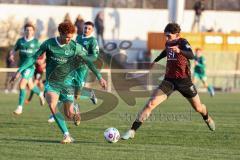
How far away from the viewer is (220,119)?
691 inches

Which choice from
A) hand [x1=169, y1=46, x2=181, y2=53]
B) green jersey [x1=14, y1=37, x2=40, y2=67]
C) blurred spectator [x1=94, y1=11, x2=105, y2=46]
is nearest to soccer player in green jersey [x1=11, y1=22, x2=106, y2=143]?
hand [x1=169, y1=46, x2=181, y2=53]

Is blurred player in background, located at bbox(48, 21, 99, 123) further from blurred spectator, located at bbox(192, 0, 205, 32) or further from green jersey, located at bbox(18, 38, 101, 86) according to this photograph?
blurred spectator, located at bbox(192, 0, 205, 32)

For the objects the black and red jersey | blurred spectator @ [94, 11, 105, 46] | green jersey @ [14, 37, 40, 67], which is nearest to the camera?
the black and red jersey

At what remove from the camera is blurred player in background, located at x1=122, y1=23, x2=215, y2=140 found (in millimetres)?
12531

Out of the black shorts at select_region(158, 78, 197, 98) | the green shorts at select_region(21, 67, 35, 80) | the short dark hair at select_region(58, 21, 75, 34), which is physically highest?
the short dark hair at select_region(58, 21, 75, 34)

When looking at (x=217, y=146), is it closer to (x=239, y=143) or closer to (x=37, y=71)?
(x=239, y=143)

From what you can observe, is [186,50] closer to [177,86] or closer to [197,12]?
[177,86]

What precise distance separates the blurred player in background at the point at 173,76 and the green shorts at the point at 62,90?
1169mm

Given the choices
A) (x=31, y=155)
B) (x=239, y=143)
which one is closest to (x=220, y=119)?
(x=239, y=143)

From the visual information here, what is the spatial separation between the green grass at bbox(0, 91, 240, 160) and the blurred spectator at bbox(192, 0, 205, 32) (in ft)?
63.3

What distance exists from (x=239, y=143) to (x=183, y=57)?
1.72 meters

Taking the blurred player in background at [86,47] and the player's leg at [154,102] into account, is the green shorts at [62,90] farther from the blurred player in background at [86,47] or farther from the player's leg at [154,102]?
the blurred player in background at [86,47]

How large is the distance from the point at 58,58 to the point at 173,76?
1980mm

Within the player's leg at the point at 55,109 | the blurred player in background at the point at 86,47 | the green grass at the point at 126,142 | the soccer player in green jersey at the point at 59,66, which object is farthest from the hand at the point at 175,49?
the blurred player in background at the point at 86,47
